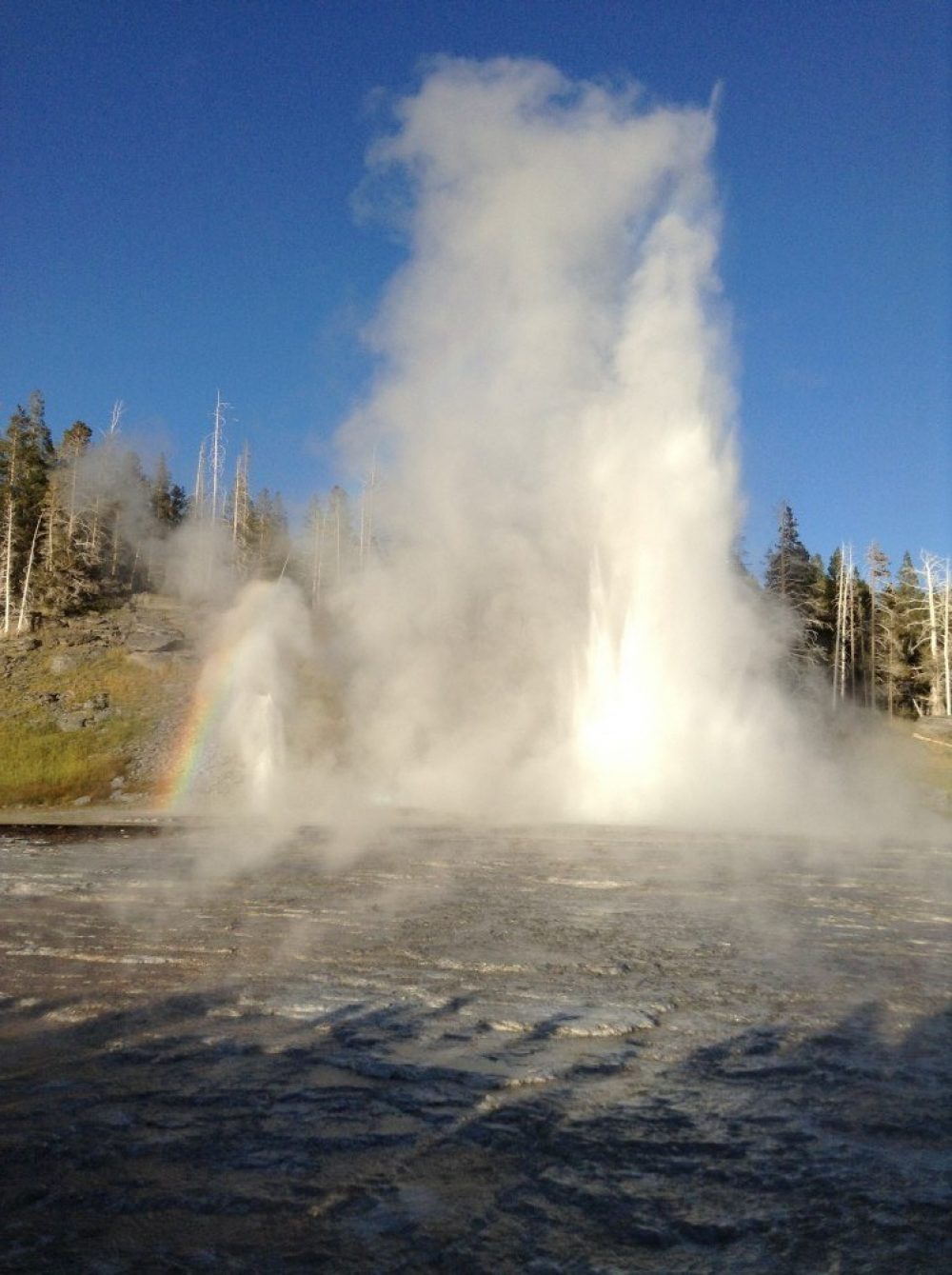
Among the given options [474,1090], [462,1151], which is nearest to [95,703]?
[474,1090]

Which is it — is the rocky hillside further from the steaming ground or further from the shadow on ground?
the shadow on ground

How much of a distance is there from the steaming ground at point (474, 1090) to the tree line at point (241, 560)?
44.0m

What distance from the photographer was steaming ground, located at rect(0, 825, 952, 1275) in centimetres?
357

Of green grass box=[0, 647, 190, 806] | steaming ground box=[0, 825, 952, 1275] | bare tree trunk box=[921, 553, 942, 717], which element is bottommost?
steaming ground box=[0, 825, 952, 1275]

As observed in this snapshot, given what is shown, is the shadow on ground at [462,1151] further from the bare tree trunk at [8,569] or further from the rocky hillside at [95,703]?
the bare tree trunk at [8,569]

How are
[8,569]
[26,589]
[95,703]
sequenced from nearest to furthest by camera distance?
[95,703] → [8,569] → [26,589]

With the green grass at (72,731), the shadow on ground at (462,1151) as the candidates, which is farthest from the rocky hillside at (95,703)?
the shadow on ground at (462,1151)

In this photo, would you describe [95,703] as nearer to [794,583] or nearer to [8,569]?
[8,569]

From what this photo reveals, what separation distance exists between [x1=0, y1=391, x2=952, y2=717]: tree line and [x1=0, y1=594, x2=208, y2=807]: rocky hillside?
6.35 m

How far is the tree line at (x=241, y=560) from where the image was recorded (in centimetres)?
5744

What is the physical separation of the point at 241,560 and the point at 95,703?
30088 mm

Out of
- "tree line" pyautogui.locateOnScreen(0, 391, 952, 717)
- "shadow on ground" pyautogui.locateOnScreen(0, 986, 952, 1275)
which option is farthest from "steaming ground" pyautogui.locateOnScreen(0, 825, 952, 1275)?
"tree line" pyautogui.locateOnScreen(0, 391, 952, 717)

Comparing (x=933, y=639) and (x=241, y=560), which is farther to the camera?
(x=241, y=560)

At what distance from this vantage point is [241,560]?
70875 mm
